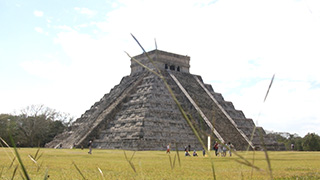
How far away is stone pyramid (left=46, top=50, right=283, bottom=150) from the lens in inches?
1117

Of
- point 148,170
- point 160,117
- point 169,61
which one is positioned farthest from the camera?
point 169,61

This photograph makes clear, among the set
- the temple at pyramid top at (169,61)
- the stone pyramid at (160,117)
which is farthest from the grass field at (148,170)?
the temple at pyramid top at (169,61)

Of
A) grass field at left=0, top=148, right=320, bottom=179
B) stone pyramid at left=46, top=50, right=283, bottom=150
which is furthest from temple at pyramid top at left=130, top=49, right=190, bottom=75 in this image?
grass field at left=0, top=148, right=320, bottom=179

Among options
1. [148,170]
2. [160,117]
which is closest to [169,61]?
[160,117]

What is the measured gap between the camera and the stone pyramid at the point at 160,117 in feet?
93.1

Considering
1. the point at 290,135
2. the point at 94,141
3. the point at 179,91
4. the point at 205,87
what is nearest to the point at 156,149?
the point at 94,141

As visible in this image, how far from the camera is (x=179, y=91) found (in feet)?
118

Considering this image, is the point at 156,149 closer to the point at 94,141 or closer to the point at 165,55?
the point at 94,141

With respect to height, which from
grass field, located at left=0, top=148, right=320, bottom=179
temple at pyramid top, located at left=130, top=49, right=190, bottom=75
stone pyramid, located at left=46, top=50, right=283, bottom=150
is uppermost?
temple at pyramid top, located at left=130, top=49, right=190, bottom=75

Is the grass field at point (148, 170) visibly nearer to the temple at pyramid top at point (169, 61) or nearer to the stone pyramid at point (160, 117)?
the stone pyramid at point (160, 117)

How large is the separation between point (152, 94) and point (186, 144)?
633cm

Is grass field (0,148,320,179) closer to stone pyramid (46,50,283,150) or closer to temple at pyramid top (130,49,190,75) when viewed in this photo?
stone pyramid (46,50,283,150)

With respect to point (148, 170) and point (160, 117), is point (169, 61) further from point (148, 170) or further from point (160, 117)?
point (148, 170)

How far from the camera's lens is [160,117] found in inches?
1193
